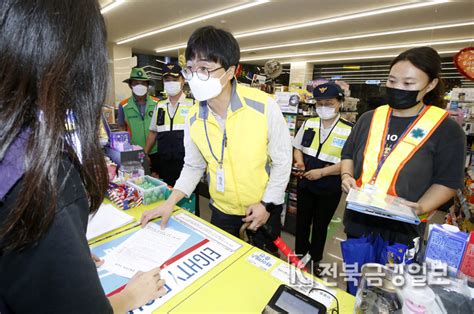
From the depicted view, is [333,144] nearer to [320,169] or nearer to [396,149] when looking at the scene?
[320,169]

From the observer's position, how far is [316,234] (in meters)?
2.43

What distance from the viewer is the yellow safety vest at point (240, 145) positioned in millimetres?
1413

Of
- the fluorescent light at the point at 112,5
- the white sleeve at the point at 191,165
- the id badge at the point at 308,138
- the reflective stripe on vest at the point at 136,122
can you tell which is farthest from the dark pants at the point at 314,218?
the fluorescent light at the point at 112,5

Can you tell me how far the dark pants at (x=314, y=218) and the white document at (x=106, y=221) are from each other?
1622 millimetres

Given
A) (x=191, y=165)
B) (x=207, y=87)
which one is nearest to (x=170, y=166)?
(x=191, y=165)

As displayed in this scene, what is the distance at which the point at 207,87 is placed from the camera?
1.43 meters

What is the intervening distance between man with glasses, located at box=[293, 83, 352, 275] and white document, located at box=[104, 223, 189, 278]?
1.46 metres

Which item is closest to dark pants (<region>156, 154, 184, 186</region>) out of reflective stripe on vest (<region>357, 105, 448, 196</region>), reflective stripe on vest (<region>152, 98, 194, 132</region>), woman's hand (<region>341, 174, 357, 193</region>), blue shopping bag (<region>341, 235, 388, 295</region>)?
reflective stripe on vest (<region>152, 98, 194, 132</region>)

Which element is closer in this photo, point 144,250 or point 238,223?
point 144,250

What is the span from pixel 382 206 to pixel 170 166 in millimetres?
2293

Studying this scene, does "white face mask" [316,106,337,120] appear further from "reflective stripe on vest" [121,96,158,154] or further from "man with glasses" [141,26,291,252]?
"reflective stripe on vest" [121,96,158,154]

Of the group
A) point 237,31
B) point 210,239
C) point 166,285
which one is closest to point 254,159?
point 210,239

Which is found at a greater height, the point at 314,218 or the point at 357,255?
the point at 357,255

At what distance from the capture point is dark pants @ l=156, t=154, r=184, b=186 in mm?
2889
